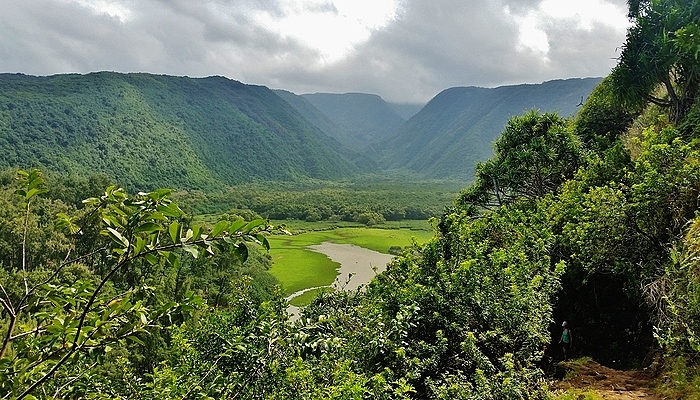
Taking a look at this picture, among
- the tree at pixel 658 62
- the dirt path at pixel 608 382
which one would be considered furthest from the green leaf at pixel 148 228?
the tree at pixel 658 62

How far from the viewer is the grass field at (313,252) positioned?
42.8 meters

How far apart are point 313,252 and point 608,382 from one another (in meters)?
50.0

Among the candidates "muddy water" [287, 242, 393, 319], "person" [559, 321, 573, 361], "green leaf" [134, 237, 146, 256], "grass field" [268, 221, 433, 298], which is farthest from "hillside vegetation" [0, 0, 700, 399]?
"muddy water" [287, 242, 393, 319]

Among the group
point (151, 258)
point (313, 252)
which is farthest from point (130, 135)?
point (151, 258)

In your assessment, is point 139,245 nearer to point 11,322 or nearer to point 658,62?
point 11,322

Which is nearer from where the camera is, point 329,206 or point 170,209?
point 170,209

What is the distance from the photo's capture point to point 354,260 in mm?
52750

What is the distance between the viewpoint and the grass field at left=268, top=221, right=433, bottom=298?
42.8 metres

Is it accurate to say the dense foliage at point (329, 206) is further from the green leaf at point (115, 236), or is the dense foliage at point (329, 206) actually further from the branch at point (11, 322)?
the green leaf at point (115, 236)

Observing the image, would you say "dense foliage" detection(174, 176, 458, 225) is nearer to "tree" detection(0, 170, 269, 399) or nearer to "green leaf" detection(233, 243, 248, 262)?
"tree" detection(0, 170, 269, 399)

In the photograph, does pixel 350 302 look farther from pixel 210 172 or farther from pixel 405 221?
pixel 210 172

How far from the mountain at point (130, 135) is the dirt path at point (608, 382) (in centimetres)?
10710

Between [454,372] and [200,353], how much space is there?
11.2 feet

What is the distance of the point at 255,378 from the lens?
4504mm
